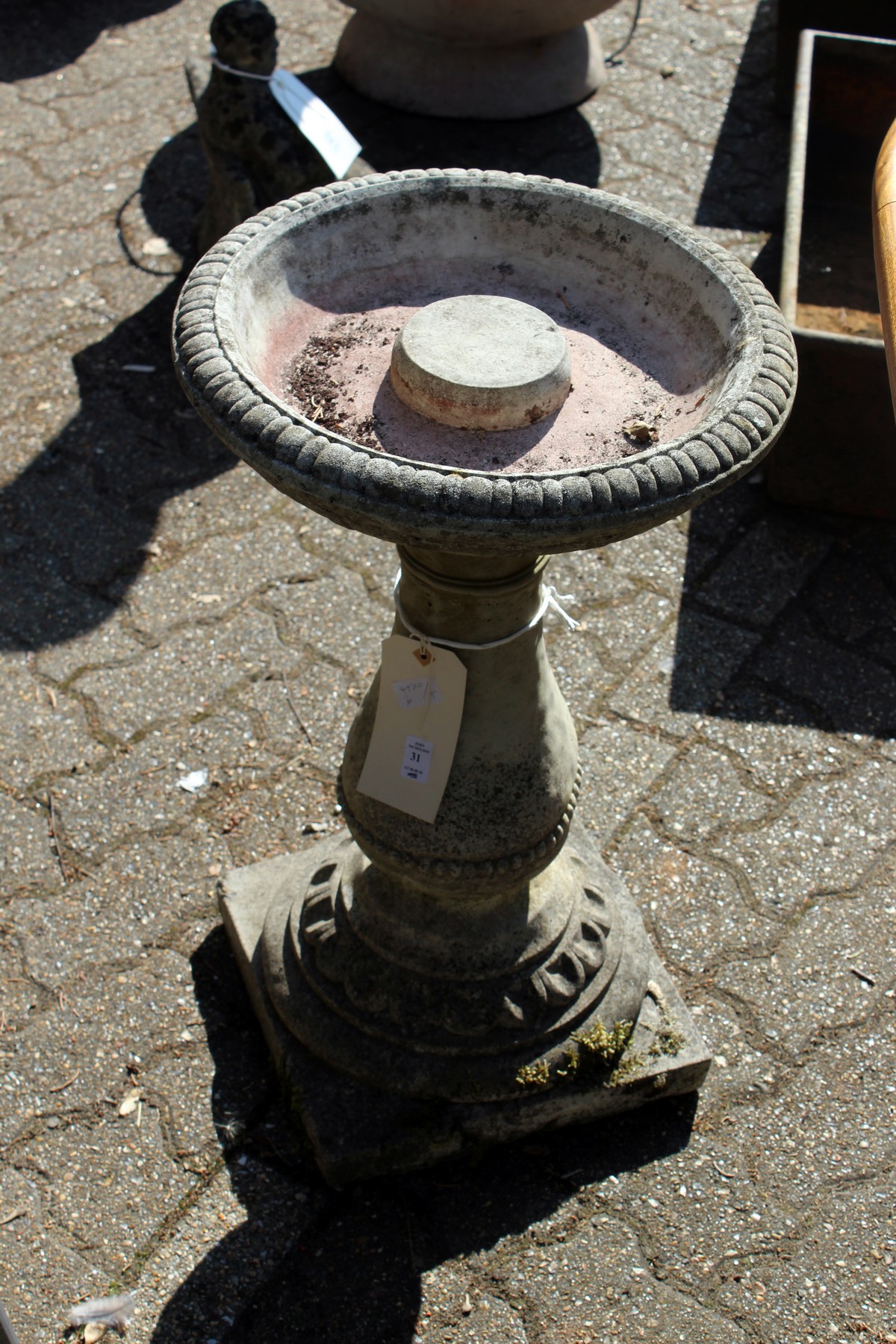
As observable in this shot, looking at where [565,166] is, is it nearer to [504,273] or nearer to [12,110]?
[12,110]

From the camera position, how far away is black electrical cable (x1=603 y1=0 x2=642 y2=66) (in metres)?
5.06

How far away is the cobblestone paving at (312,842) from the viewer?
1.95m

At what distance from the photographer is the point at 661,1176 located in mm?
2080

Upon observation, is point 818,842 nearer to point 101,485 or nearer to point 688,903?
point 688,903

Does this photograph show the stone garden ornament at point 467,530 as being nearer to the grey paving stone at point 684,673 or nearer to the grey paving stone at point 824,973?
the grey paving stone at point 824,973

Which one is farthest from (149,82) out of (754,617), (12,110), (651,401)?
(651,401)

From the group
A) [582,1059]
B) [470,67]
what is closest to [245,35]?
[470,67]

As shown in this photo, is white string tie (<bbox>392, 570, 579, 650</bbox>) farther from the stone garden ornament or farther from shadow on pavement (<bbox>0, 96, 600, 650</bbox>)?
shadow on pavement (<bbox>0, 96, 600, 650</bbox>)

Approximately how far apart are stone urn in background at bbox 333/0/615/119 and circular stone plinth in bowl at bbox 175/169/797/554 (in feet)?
10.3

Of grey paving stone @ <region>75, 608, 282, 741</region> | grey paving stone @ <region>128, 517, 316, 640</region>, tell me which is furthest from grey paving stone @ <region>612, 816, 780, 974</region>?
grey paving stone @ <region>128, 517, 316, 640</region>

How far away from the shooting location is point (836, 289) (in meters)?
3.65

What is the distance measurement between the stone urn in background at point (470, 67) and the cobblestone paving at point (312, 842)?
39.0 inches

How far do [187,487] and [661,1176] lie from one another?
2198 millimetres

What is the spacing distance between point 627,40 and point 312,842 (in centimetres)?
423
